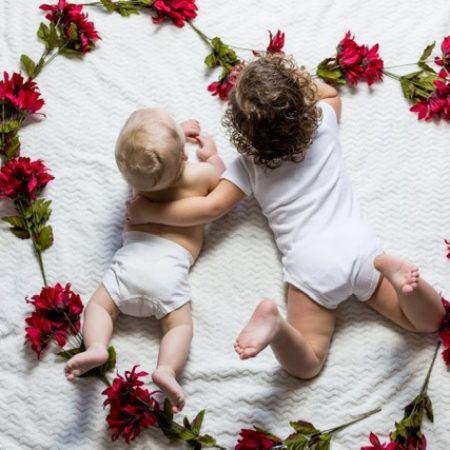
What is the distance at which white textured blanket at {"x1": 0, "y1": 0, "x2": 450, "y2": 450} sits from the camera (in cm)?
135

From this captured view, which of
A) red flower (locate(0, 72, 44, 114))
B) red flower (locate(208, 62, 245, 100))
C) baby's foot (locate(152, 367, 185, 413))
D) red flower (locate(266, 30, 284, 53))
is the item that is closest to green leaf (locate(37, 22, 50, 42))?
red flower (locate(0, 72, 44, 114))

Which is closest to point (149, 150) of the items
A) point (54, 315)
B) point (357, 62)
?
point (54, 315)

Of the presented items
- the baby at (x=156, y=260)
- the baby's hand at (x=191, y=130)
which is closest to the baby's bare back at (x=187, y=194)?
the baby at (x=156, y=260)

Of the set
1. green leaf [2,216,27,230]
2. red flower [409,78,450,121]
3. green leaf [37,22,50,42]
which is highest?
red flower [409,78,450,121]

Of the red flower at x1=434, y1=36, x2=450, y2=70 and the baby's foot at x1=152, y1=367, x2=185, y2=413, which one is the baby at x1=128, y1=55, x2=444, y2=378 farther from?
the red flower at x1=434, y1=36, x2=450, y2=70

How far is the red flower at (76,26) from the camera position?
1.70 metres

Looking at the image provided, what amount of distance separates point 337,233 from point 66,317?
523 mm

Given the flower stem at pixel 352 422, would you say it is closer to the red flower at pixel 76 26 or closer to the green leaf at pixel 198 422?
the green leaf at pixel 198 422

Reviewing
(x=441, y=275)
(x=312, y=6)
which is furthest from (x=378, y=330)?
(x=312, y=6)

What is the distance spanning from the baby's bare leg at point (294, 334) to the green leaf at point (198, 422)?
0.17 m

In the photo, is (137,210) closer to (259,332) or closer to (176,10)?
(259,332)

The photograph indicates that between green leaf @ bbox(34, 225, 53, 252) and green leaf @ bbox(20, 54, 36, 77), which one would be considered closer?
green leaf @ bbox(34, 225, 53, 252)

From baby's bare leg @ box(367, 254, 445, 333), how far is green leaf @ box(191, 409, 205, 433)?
37 centimetres

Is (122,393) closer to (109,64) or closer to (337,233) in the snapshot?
(337,233)
